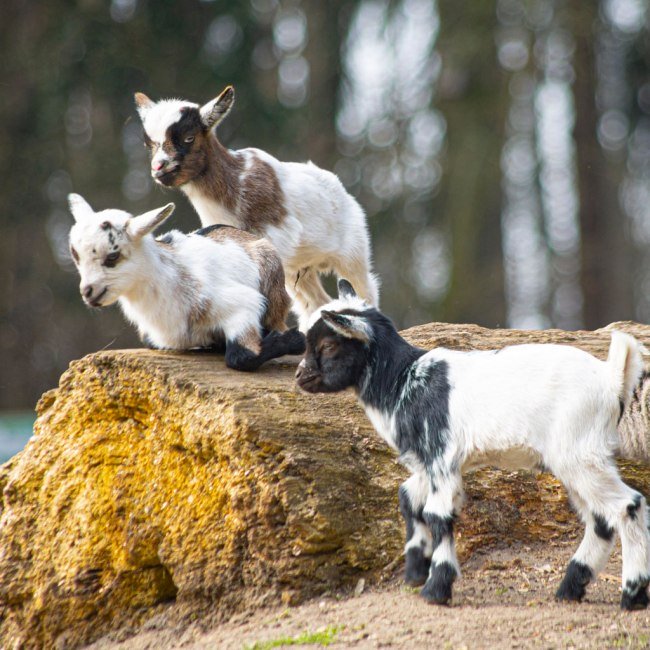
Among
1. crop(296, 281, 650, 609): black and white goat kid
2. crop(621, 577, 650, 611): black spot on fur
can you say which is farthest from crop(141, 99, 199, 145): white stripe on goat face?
crop(621, 577, 650, 611): black spot on fur

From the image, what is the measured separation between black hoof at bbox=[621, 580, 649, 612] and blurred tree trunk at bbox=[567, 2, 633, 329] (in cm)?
1042

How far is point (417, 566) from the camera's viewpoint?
518 cm

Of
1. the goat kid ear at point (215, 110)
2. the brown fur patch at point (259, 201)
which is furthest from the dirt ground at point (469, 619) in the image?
the goat kid ear at point (215, 110)

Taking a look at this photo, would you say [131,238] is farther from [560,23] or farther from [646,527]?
[560,23]

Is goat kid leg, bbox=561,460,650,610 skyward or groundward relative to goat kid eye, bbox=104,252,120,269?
groundward

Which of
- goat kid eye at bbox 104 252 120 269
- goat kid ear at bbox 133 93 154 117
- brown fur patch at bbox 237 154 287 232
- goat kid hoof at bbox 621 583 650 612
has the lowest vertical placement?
goat kid hoof at bbox 621 583 650 612

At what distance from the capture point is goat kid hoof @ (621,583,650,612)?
15.4ft

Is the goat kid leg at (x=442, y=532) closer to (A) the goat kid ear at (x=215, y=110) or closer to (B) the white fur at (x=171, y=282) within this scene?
(B) the white fur at (x=171, y=282)

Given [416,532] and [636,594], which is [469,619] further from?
[636,594]

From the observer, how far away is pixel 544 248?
860 inches

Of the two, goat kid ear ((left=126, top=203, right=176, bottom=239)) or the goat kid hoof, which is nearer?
the goat kid hoof

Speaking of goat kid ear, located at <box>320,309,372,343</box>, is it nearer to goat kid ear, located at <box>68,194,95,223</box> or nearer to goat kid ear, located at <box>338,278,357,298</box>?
goat kid ear, located at <box>338,278,357,298</box>

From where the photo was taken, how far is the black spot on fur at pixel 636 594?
4672 mm

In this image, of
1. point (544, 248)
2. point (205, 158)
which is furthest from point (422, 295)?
point (205, 158)
